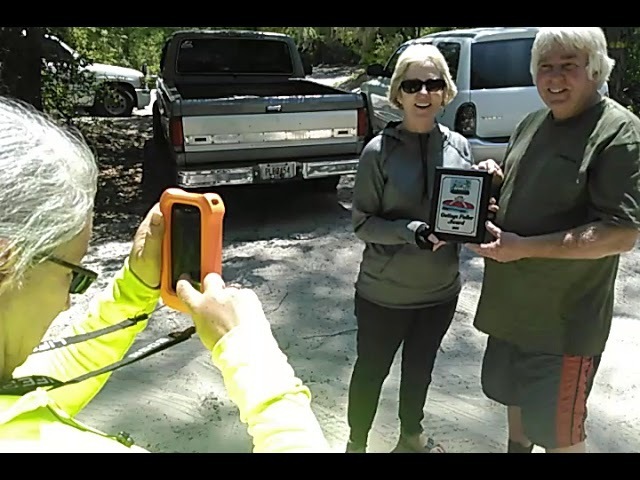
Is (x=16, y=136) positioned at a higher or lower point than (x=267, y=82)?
higher

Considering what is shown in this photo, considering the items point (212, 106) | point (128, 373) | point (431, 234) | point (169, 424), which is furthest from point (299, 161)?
point (431, 234)

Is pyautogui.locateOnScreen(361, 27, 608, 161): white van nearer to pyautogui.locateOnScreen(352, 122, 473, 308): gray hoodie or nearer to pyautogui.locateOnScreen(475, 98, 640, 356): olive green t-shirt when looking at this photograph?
pyautogui.locateOnScreen(352, 122, 473, 308): gray hoodie

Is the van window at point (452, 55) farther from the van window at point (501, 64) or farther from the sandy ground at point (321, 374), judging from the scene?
the sandy ground at point (321, 374)

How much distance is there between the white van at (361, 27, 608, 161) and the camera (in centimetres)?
725

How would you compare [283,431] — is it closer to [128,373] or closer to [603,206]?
[603,206]

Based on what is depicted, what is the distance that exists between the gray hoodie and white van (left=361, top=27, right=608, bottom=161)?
454 centimetres

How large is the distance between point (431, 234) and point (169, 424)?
1.75 metres

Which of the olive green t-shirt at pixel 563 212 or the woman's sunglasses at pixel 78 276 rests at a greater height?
the woman's sunglasses at pixel 78 276

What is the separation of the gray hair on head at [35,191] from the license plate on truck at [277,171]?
18.4ft

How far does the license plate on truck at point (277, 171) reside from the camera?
21.9 ft

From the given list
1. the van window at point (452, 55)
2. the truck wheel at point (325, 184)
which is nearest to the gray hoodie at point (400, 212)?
the van window at point (452, 55)

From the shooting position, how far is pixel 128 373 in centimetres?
391

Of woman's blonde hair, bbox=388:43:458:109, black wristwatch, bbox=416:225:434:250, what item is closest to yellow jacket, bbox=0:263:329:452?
black wristwatch, bbox=416:225:434:250

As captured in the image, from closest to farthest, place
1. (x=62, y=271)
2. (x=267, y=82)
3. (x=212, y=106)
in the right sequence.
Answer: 1. (x=62, y=271)
2. (x=212, y=106)
3. (x=267, y=82)
